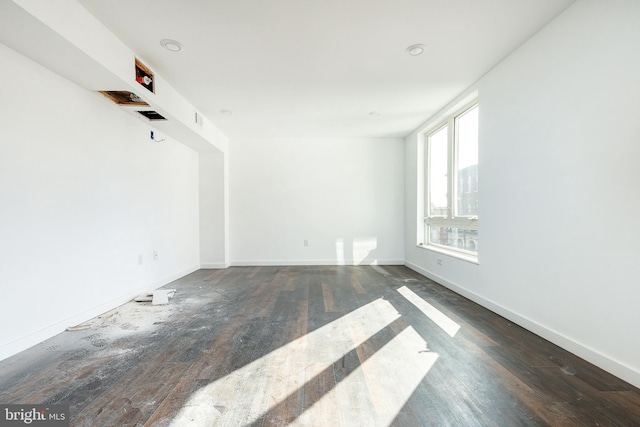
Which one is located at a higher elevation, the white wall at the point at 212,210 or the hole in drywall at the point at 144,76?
the hole in drywall at the point at 144,76

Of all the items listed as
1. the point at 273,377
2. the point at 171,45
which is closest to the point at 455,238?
the point at 273,377

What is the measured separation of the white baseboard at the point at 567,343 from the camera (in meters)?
1.67

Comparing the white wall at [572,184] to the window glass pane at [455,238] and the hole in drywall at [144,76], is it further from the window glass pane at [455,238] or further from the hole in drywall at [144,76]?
the hole in drywall at [144,76]

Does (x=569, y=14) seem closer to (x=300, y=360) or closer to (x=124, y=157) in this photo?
(x=300, y=360)

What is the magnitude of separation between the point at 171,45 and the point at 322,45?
4.32 feet

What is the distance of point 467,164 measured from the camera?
3668mm

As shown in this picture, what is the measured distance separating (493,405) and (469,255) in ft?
7.85

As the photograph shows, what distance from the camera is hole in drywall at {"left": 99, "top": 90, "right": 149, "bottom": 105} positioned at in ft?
9.32

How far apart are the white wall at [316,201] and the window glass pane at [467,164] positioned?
1824mm

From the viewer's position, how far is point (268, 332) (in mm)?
2383

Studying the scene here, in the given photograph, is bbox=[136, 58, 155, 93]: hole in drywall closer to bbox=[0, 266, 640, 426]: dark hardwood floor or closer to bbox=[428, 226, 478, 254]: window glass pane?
bbox=[0, 266, 640, 426]: dark hardwood floor

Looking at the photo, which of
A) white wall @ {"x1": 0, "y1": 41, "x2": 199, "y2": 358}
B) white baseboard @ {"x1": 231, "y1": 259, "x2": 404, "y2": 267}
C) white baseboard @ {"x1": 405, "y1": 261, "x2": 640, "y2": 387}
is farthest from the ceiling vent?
white baseboard @ {"x1": 405, "y1": 261, "x2": 640, "y2": 387}

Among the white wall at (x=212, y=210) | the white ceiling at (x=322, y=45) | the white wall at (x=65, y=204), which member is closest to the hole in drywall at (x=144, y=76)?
the white ceiling at (x=322, y=45)

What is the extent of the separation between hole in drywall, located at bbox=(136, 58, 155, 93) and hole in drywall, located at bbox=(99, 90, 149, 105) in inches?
7.0
